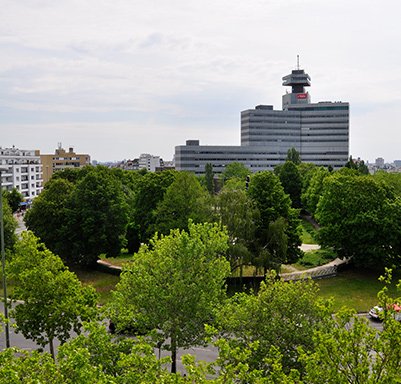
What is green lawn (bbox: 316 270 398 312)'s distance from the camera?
40.6 m

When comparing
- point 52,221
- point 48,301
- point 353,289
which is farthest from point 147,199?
point 48,301

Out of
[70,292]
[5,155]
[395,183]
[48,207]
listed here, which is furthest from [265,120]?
[70,292]

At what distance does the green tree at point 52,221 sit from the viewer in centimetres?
4988

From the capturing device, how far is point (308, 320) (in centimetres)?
1917

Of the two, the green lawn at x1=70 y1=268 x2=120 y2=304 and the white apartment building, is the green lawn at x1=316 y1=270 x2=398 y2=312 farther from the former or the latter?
the white apartment building

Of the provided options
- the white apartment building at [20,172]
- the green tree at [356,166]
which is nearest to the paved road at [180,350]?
the green tree at [356,166]

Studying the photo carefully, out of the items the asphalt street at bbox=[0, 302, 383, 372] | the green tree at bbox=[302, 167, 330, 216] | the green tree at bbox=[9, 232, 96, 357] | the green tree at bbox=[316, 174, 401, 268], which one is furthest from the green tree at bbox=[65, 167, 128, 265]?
the green tree at bbox=[302, 167, 330, 216]

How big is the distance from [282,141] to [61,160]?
9204 centimetres

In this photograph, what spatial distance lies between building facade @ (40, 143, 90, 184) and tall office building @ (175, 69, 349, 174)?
131 feet

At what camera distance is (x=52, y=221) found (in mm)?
50625

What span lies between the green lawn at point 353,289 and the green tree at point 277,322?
21953 mm

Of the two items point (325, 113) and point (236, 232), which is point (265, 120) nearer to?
point (325, 113)

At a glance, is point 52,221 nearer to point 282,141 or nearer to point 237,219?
point 237,219

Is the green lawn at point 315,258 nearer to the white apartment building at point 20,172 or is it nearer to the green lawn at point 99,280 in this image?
the green lawn at point 99,280
